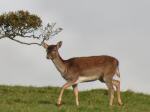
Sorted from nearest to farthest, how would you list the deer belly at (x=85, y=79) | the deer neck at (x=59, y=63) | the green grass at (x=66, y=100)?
the green grass at (x=66, y=100)
the deer belly at (x=85, y=79)
the deer neck at (x=59, y=63)

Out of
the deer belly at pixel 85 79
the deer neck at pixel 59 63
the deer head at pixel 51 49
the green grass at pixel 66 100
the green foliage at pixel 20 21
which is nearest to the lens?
the green grass at pixel 66 100

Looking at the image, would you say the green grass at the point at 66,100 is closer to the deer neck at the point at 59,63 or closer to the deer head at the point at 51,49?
the deer neck at the point at 59,63

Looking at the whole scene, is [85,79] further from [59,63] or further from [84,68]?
[59,63]

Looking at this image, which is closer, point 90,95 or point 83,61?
point 83,61

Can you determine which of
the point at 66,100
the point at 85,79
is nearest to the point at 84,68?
the point at 85,79

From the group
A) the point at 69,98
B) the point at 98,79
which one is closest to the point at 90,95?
the point at 69,98

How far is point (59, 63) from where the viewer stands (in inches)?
918

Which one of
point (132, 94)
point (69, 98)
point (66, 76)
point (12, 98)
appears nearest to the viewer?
point (66, 76)

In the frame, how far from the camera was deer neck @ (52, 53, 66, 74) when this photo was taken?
23.1 meters

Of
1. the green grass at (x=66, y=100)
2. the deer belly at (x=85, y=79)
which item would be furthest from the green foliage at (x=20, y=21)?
the deer belly at (x=85, y=79)

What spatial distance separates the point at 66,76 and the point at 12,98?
9.87ft

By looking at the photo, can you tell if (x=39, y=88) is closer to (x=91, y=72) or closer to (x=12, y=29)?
(x=12, y=29)

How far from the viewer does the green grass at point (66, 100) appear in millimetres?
20656

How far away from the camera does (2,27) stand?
2925 centimetres
